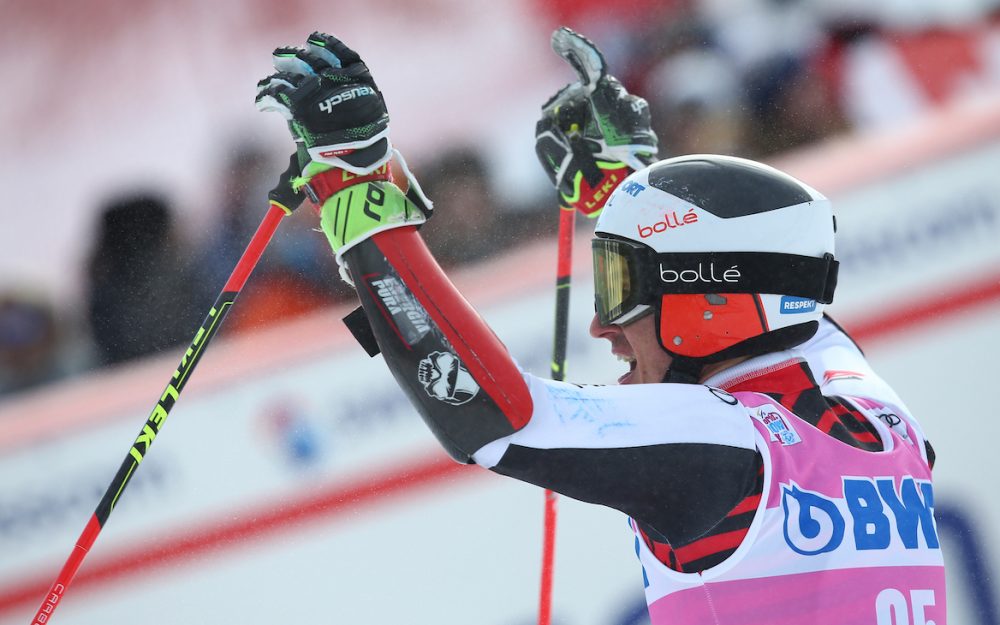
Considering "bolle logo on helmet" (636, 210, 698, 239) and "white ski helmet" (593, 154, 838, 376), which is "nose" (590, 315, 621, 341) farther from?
"bolle logo on helmet" (636, 210, 698, 239)

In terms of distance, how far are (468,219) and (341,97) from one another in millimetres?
2699

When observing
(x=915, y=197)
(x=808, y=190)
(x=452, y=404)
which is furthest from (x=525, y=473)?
(x=915, y=197)

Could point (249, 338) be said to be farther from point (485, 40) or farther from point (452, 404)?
point (452, 404)

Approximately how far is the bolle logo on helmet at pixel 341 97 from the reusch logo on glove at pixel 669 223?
55 centimetres

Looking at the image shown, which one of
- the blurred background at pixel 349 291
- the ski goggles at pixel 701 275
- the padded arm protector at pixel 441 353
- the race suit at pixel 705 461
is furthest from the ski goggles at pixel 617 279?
the blurred background at pixel 349 291

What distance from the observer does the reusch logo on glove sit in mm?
1943

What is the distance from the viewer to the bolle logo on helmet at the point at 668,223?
1.94 m

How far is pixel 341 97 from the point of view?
1.75 meters

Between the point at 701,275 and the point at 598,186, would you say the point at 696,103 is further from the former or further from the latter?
the point at 701,275

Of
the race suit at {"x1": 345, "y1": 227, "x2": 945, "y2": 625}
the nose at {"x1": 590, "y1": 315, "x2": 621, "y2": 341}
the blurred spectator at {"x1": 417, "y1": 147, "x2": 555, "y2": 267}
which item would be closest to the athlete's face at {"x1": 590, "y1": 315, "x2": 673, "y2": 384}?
the nose at {"x1": 590, "y1": 315, "x2": 621, "y2": 341}

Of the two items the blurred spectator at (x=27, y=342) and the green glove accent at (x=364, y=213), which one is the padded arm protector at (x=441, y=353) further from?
the blurred spectator at (x=27, y=342)

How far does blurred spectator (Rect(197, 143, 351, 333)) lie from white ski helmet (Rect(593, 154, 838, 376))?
2510 millimetres

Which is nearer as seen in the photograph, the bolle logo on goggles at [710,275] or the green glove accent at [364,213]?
the green glove accent at [364,213]

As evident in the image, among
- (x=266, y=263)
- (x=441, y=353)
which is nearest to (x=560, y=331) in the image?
(x=441, y=353)
